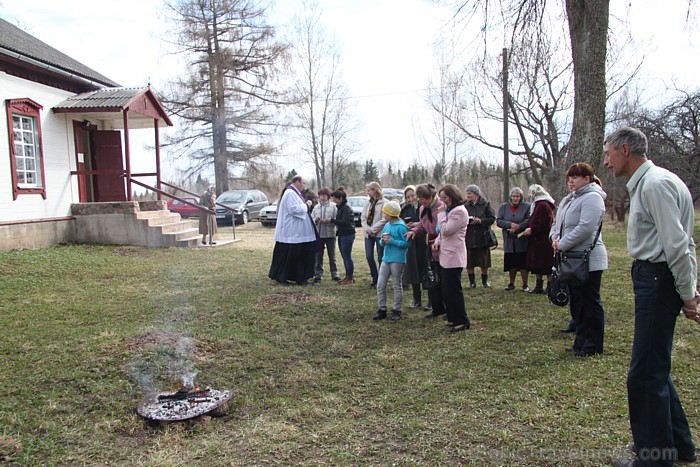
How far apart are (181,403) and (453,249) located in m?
3.32

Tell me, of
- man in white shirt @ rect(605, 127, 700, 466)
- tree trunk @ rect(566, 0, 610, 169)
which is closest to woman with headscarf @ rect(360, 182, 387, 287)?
tree trunk @ rect(566, 0, 610, 169)

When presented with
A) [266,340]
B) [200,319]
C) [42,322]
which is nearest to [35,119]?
[42,322]

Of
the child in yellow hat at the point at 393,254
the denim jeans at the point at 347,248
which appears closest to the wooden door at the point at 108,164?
the denim jeans at the point at 347,248

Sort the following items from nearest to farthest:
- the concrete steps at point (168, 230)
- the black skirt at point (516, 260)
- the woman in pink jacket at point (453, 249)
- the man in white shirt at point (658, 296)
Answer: the man in white shirt at point (658, 296), the woman in pink jacket at point (453, 249), the black skirt at point (516, 260), the concrete steps at point (168, 230)

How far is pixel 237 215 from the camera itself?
2302 centimetres

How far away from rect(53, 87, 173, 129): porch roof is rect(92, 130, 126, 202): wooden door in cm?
60

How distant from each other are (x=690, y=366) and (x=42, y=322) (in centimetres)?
700

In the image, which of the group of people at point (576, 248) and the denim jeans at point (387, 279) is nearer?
the group of people at point (576, 248)

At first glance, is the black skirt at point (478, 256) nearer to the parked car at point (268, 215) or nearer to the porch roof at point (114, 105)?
the porch roof at point (114, 105)

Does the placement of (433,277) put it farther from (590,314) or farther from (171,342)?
(171,342)

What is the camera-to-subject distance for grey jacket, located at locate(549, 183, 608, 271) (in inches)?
183

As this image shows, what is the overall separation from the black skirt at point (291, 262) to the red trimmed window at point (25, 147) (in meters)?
6.76

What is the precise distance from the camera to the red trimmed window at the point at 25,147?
11.2m

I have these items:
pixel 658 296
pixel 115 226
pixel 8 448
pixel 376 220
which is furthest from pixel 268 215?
pixel 658 296
